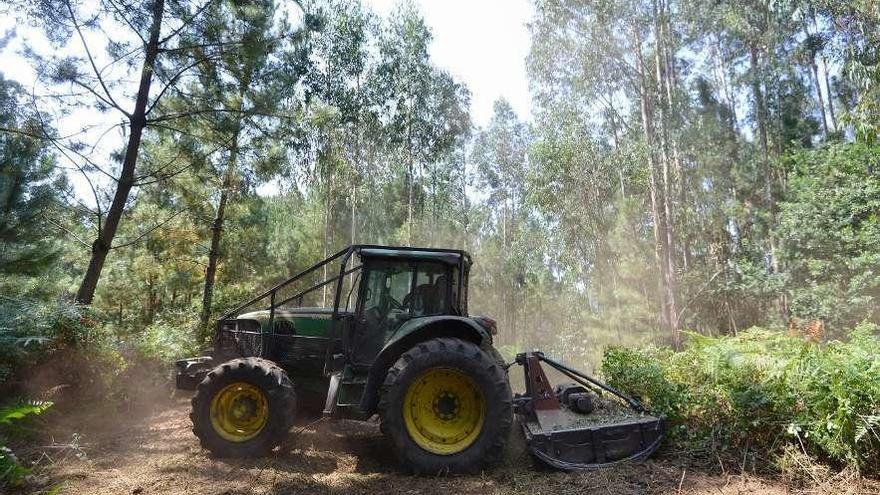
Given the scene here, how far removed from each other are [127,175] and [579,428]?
8.07 m

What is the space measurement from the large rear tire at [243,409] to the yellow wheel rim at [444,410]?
1155 millimetres

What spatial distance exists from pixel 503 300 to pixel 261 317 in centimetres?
2994

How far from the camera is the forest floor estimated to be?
12.5 ft

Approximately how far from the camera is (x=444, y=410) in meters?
4.48

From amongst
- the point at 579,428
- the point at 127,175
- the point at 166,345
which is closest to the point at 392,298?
the point at 579,428

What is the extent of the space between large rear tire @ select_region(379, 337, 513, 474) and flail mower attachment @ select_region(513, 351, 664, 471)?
1.40 feet

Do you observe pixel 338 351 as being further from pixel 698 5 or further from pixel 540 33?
pixel 698 5

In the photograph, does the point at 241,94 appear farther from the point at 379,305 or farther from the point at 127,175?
the point at 379,305

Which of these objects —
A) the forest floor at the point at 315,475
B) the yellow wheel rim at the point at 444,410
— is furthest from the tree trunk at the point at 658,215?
the yellow wheel rim at the point at 444,410

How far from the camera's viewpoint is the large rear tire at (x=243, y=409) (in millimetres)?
4445

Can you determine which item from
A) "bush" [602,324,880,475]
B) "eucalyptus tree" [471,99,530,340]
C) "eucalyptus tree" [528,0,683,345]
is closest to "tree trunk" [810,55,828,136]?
"eucalyptus tree" [528,0,683,345]

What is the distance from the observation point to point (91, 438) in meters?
5.32

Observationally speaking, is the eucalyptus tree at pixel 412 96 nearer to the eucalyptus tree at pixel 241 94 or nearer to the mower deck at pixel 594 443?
the eucalyptus tree at pixel 241 94

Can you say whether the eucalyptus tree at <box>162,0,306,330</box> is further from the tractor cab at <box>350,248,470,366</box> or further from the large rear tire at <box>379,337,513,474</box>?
the large rear tire at <box>379,337,513,474</box>
